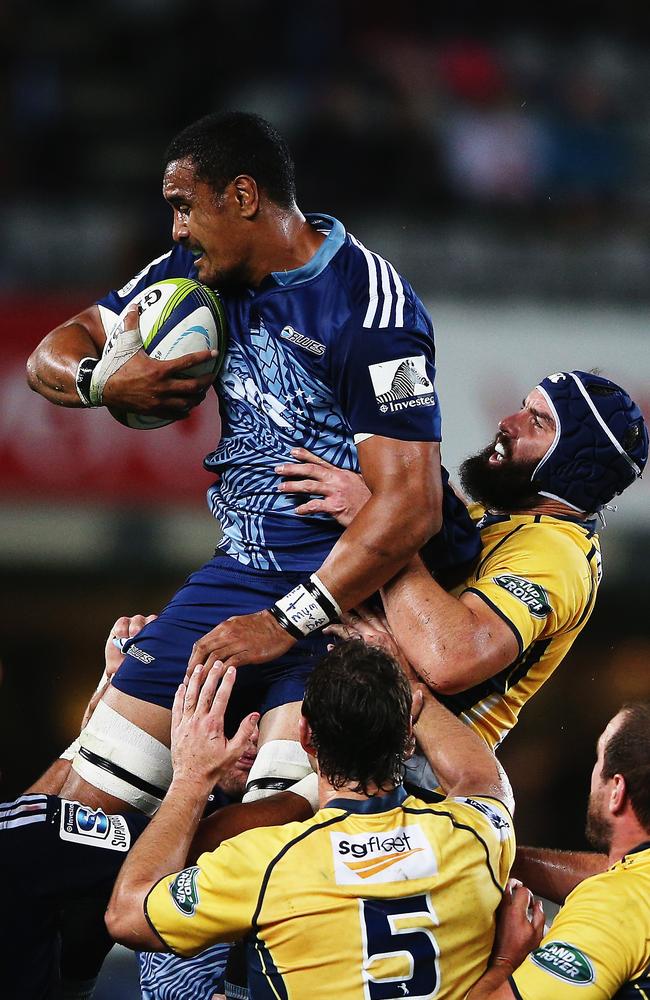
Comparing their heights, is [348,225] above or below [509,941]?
above

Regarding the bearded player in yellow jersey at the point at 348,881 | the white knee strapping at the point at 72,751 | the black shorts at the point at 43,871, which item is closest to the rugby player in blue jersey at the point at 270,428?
the white knee strapping at the point at 72,751

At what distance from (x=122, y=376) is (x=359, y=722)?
1177mm

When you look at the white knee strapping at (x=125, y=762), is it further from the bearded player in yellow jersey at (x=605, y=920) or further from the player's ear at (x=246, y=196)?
the player's ear at (x=246, y=196)

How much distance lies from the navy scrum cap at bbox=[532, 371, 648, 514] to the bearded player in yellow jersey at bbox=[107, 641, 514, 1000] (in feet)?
3.87

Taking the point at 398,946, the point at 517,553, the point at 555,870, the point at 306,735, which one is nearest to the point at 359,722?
the point at 306,735

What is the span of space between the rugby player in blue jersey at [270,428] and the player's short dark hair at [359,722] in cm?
44

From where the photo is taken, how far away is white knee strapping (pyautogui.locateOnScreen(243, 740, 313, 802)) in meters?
3.46

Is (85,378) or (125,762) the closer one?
(125,762)

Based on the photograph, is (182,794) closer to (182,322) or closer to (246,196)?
(182,322)

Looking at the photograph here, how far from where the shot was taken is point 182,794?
10.4 ft

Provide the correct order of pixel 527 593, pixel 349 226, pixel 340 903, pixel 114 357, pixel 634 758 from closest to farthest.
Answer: pixel 340 903
pixel 634 758
pixel 114 357
pixel 527 593
pixel 349 226

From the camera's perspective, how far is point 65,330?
3.93 meters

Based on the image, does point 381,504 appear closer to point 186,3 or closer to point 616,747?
point 616,747

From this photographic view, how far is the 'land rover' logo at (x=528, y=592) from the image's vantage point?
372 centimetres
